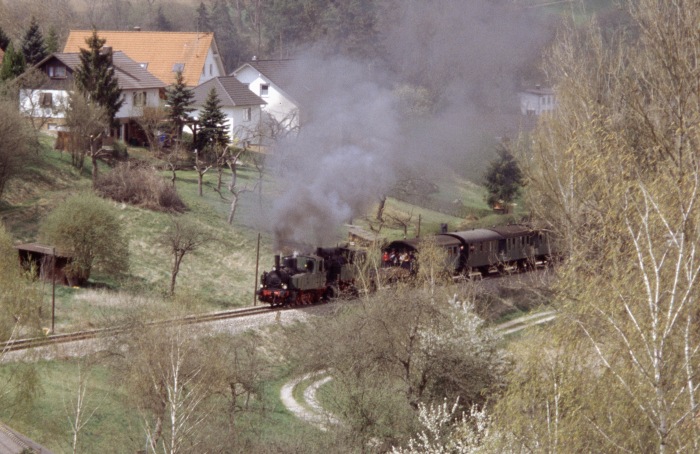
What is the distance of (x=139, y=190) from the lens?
45.3 meters

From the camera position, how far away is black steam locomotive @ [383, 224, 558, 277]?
Answer: 132 feet

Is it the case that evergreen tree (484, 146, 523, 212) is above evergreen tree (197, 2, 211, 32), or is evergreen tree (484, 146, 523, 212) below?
below

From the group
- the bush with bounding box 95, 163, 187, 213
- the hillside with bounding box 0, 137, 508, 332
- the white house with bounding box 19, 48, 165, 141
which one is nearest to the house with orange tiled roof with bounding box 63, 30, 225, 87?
the white house with bounding box 19, 48, 165, 141

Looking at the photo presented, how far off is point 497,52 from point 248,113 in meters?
21.1

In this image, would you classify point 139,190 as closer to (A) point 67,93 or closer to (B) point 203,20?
(A) point 67,93

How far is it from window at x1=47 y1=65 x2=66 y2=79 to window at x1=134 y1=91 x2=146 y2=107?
16.0ft

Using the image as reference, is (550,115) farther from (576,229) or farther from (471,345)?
(471,345)

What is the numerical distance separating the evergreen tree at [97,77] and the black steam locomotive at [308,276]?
20.4 meters

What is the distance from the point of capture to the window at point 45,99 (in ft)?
172

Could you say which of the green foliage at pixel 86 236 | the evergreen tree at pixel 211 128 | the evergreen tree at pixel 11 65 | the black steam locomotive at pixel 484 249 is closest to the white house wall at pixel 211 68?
the evergreen tree at pixel 11 65

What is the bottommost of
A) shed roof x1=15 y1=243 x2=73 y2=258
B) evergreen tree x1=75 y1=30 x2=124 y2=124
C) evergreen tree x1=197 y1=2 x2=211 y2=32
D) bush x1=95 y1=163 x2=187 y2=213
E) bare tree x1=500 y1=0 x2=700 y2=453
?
shed roof x1=15 y1=243 x2=73 y2=258

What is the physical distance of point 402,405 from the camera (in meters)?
26.2

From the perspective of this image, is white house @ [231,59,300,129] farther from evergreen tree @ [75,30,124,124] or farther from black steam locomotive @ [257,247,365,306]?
black steam locomotive @ [257,247,365,306]

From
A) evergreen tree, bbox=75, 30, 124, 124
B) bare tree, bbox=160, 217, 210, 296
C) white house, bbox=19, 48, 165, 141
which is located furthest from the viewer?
white house, bbox=19, 48, 165, 141
